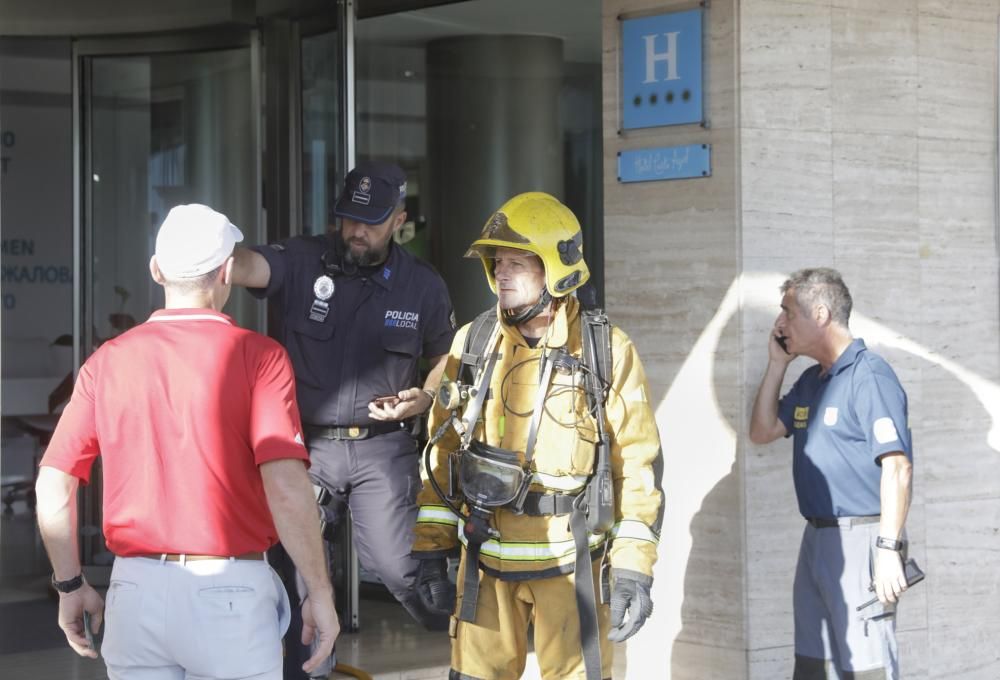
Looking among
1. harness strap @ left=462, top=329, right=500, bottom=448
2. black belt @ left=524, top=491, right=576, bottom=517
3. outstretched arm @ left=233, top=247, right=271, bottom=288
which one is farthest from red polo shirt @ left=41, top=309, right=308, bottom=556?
outstretched arm @ left=233, top=247, right=271, bottom=288

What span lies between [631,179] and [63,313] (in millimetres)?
6059

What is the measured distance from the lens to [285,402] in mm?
3146

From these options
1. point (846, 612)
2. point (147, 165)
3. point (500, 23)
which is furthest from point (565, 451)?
point (147, 165)

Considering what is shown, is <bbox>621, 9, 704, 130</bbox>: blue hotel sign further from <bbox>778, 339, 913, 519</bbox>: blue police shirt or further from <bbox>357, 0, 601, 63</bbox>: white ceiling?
<bbox>357, 0, 601, 63</bbox>: white ceiling

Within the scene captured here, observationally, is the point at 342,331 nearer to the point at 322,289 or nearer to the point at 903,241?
the point at 322,289

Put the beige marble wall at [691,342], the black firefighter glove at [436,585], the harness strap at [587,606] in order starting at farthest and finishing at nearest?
the beige marble wall at [691,342], the black firefighter glove at [436,585], the harness strap at [587,606]

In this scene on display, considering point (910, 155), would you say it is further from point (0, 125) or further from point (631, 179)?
point (0, 125)

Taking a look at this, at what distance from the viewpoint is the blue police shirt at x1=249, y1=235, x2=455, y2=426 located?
4625mm

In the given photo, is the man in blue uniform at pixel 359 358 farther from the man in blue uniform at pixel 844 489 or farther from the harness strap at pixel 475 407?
the man in blue uniform at pixel 844 489

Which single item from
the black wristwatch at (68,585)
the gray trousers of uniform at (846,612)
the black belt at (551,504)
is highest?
the black belt at (551,504)

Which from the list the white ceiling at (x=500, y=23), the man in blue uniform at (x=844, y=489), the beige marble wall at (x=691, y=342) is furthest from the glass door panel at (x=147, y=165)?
the man in blue uniform at (x=844, y=489)

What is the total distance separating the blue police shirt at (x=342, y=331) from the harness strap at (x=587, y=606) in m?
1.18

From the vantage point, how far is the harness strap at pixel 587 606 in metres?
3.71

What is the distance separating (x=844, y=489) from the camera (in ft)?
14.7
